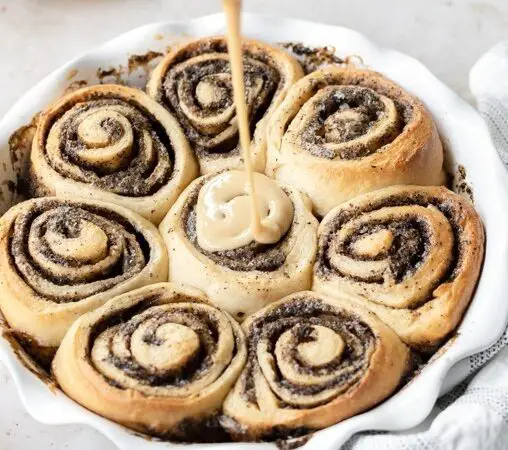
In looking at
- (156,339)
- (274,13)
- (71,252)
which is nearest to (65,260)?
(71,252)

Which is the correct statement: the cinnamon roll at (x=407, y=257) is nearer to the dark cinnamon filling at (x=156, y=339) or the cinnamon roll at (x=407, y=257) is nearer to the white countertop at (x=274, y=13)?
the dark cinnamon filling at (x=156, y=339)

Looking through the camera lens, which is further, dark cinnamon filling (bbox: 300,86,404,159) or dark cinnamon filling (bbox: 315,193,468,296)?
dark cinnamon filling (bbox: 300,86,404,159)

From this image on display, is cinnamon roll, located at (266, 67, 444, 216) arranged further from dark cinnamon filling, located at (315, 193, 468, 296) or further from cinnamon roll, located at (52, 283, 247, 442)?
cinnamon roll, located at (52, 283, 247, 442)

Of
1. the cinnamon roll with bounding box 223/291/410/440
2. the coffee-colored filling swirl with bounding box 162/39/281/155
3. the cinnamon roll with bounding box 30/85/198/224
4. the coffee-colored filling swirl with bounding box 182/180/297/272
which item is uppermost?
the coffee-colored filling swirl with bounding box 162/39/281/155

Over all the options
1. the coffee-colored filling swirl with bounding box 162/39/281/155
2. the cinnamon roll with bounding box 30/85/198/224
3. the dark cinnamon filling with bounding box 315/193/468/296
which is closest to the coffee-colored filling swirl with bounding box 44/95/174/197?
the cinnamon roll with bounding box 30/85/198/224

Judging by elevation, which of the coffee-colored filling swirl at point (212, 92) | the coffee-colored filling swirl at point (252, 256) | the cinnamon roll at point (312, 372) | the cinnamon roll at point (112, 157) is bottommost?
A: the cinnamon roll at point (312, 372)

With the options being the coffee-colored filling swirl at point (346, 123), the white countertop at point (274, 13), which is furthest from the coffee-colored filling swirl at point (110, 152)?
the white countertop at point (274, 13)
